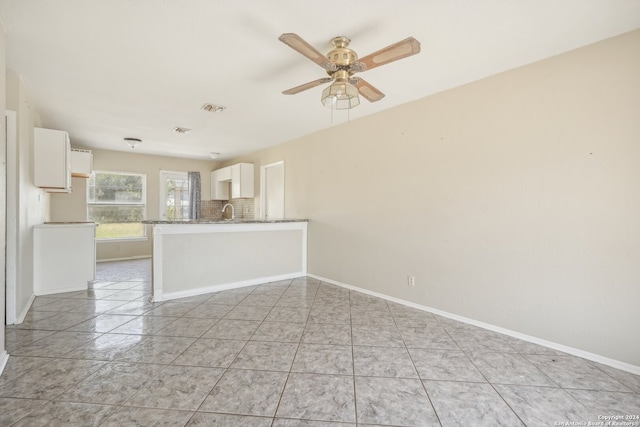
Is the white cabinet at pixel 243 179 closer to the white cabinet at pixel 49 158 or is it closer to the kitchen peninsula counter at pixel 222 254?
the kitchen peninsula counter at pixel 222 254

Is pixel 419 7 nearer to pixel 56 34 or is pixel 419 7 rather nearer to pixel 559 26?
pixel 559 26

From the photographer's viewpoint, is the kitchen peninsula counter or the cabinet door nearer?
the kitchen peninsula counter

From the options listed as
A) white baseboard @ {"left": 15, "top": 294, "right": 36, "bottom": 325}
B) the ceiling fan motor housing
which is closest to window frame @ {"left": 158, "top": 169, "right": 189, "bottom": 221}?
white baseboard @ {"left": 15, "top": 294, "right": 36, "bottom": 325}

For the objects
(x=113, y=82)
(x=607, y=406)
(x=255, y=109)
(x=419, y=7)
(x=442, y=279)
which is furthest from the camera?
(x=255, y=109)

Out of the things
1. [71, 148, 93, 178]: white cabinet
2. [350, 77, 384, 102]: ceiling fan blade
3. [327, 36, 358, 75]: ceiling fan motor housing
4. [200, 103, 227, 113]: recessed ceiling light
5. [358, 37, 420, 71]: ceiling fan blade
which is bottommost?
[71, 148, 93, 178]: white cabinet

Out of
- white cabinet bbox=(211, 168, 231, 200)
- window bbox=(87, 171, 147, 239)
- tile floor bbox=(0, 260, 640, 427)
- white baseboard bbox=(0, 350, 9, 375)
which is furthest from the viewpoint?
white cabinet bbox=(211, 168, 231, 200)

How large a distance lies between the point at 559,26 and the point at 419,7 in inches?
41.7

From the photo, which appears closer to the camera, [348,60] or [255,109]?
[348,60]

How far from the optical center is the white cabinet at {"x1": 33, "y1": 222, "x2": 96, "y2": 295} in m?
3.71

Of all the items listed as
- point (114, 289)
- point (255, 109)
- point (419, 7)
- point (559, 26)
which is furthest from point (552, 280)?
point (114, 289)

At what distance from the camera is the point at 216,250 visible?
156 inches

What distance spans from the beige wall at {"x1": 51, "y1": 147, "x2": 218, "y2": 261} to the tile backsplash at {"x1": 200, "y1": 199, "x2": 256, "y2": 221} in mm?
973

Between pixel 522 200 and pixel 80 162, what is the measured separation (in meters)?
6.59

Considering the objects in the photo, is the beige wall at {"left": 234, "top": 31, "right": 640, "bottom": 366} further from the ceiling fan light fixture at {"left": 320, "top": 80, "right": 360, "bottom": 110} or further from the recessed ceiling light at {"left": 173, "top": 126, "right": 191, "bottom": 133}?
the recessed ceiling light at {"left": 173, "top": 126, "right": 191, "bottom": 133}
